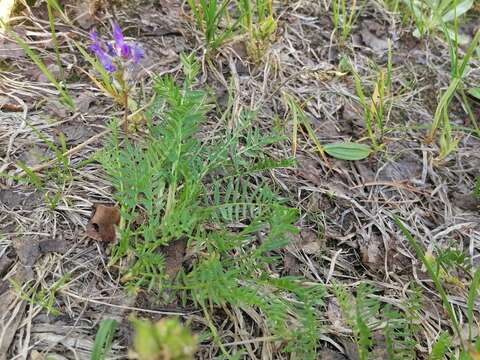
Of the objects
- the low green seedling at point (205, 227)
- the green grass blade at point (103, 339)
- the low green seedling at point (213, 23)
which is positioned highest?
the low green seedling at point (213, 23)

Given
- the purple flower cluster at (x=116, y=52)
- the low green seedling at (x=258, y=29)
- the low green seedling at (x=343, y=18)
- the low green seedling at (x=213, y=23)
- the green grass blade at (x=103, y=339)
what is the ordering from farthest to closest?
the low green seedling at (x=343, y=18), the low green seedling at (x=258, y=29), the low green seedling at (x=213, y=23), the purple flower cluster at (x=116, y=52), the green grass blade at (x=103, y=339)

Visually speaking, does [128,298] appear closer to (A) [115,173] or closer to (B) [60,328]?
(B) [60,328]

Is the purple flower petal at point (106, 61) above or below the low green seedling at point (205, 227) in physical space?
above

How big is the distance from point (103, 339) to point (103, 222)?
378 millimetres

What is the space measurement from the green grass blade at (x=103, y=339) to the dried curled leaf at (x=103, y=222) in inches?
10.7

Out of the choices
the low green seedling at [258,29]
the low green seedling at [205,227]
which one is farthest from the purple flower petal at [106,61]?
the low green seedling at [258,29]

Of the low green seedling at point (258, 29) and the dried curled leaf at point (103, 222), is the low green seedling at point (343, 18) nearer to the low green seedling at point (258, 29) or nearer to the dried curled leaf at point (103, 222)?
the low green seedling at point (258, 29)

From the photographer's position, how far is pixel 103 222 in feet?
5.00

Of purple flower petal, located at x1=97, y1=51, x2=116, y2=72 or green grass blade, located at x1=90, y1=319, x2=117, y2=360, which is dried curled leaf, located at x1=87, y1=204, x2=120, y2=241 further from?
purple flower petal, located at x1=97, y1=51, x2=116, y2=72

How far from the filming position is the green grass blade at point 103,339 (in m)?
1.24

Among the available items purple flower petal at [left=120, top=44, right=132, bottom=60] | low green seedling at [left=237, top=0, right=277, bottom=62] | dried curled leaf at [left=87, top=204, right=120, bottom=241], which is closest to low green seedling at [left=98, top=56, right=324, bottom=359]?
dried curled leaf at [left=87, top=204, right=120, bottom=241]

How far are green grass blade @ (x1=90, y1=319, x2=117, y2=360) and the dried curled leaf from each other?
0.89 ft

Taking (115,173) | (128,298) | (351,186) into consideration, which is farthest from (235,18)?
(128,298)

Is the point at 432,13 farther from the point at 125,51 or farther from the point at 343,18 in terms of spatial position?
the point at 125,51
